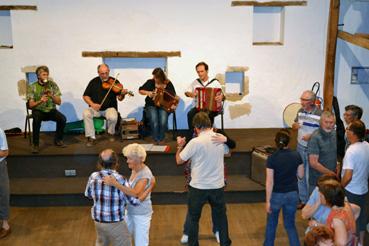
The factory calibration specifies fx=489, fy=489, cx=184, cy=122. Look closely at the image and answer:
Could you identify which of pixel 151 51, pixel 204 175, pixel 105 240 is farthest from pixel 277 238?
pixel 151 51

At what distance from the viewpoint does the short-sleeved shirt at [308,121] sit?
573 centimetres

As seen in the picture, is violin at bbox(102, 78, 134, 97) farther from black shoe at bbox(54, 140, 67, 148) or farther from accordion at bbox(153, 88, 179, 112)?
black shoe at bbox(54, 140, 67, 148)

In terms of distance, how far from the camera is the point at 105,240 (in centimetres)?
416

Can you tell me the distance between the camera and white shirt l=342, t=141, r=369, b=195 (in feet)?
14.9

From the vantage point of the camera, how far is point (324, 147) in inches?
208

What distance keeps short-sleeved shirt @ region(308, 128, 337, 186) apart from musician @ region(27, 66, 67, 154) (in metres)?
3.73

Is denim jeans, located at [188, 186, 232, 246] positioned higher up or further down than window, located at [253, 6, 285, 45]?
further down

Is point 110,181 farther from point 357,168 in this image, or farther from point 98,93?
point 98,93

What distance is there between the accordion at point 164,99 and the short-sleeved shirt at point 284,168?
302 cm

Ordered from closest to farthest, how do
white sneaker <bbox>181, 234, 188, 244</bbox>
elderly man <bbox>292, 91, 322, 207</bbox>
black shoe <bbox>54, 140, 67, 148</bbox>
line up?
white sneaker <bbox>181, 234, 188, 244</bbox>
elderly man <bbox>292, 91, 322, 207</bbox>
black shoe <bbox>54, 140, 67, 148</bbox>

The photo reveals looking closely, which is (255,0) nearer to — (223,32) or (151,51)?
(223,32)

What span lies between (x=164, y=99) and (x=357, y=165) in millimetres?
3449

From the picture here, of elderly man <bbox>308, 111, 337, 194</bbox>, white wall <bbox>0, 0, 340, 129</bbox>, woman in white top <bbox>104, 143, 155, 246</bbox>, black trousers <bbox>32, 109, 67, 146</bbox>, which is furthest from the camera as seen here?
white wall <bbox>0, 0, 340, 129</bbox>

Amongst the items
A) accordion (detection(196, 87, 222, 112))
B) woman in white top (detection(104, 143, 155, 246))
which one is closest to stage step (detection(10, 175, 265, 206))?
accordion (detection(196, 87, 222, 112))
